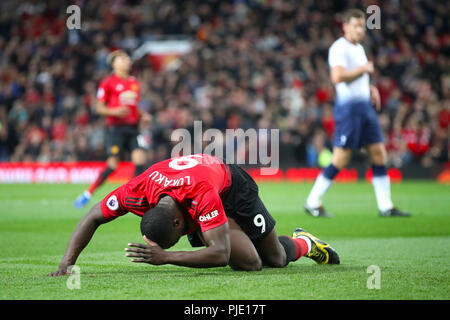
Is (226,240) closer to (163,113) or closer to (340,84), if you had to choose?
(340,84)

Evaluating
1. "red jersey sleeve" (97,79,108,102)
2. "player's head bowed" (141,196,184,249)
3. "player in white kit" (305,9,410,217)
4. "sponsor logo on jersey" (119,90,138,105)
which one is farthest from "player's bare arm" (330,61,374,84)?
"player's head bowed" (141,196,184,249)

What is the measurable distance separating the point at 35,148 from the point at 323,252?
17.4m

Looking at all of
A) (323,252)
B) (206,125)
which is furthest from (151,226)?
(206,125)

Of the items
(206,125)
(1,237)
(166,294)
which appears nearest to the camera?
(166,294)

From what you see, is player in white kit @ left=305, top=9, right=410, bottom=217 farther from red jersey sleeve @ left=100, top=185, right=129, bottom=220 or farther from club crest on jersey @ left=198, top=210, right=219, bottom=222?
club crest on jersey @ left=198, top=210, right=219, bottom=222

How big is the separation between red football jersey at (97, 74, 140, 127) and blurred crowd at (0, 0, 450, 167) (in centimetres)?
794

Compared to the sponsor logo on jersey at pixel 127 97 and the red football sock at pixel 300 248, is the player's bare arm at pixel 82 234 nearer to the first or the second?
the red football sock at pixel 300 248

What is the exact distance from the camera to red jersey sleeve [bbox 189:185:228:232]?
4.44 m

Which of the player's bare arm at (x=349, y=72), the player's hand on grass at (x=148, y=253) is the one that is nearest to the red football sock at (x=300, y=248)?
the player's hand on grass at (x=148, y=253)

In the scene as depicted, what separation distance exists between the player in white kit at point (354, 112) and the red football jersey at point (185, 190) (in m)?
4.37

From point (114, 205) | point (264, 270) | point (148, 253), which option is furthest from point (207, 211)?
point (264, 270)

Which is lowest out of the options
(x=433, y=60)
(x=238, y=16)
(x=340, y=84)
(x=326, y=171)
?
(x=326, y=171)

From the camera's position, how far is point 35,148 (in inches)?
849

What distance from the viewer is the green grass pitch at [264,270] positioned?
409 centimetres
